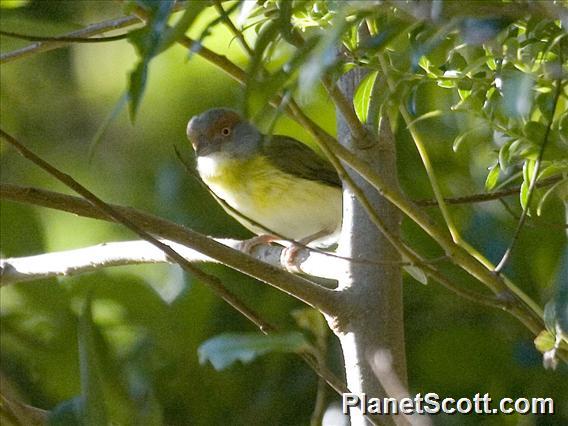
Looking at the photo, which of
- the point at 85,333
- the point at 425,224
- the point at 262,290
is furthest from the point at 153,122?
the point at 425,224

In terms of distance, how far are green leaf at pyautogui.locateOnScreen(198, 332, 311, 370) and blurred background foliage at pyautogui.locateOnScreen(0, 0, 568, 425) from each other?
26 centimetres

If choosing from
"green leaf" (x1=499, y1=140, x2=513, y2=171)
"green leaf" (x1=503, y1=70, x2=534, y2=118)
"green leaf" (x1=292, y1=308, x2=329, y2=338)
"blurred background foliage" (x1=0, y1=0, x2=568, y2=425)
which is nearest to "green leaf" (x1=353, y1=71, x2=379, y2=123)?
"blurred background foliage" (x1=0, y1=0, x2=568, y2=425)

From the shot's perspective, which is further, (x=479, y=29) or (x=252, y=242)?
(x=252, y=242)

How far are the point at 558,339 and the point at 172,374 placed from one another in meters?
1.41

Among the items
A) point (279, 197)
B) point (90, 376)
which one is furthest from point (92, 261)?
point (279, 197)

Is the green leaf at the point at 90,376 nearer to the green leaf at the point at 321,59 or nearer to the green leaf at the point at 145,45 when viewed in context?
the green leaf at the point at 145,45

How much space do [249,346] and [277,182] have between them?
1.85 meters

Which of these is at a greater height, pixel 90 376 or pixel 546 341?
pixel 90 376

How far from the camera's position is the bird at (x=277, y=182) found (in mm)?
2680

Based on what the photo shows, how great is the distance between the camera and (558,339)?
3.21 ft

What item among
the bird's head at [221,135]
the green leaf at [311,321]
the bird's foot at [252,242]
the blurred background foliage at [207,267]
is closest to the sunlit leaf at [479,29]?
the blurred background foliage at [207,267]

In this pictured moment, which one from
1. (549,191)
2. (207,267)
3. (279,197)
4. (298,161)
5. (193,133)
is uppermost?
(193,133)

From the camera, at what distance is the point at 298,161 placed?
274 cm

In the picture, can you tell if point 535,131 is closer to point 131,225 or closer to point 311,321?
point 131,225
